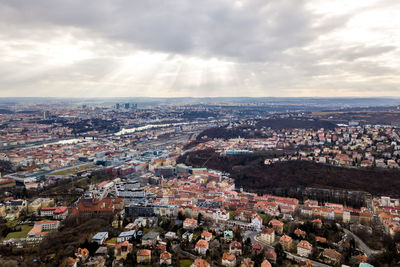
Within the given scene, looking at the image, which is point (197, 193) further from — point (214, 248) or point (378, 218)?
point (378, 218)

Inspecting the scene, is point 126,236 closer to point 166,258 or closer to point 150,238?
point 150,238

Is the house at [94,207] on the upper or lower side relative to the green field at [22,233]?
upper

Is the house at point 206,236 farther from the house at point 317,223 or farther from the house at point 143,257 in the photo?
the house at point 317,223

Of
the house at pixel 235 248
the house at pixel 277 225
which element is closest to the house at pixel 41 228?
the house at pixel 235 248

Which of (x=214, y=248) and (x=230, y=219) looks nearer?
(x=214, y=248)

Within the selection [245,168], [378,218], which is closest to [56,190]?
[245,168]

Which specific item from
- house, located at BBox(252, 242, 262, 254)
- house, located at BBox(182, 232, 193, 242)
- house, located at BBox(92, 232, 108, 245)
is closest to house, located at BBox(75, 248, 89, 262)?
house, located at BBox(92, 232, 108, 245)

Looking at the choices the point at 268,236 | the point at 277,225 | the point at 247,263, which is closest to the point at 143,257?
the point at 247,263
